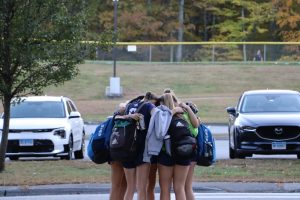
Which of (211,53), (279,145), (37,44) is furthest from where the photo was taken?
(211,53)

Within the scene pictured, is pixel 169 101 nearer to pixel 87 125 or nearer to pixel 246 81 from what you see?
pixel 87 125

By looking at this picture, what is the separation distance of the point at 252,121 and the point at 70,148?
13.9 feet

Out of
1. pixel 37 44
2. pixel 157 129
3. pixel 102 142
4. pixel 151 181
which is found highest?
pixel 37 44

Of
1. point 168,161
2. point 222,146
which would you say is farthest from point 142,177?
point 222,146

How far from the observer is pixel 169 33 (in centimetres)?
6519

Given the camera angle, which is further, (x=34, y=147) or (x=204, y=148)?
(x=34, y=147)

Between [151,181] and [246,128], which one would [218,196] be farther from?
[246,128]

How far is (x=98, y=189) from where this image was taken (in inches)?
587

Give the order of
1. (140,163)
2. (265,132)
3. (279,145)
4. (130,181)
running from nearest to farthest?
1. (140,163)
2. (130,181)
3. (279,145)
4. (265,132)

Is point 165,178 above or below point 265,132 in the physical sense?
above

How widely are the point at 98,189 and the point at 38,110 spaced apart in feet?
19.7

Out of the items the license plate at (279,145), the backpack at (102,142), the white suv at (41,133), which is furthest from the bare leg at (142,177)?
the license plate at (279,145)

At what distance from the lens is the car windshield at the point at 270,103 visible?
65.9ft

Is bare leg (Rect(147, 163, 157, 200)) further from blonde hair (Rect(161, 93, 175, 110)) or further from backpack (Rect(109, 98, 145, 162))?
blonde hair (Rect(161, 93, 175, 110))
